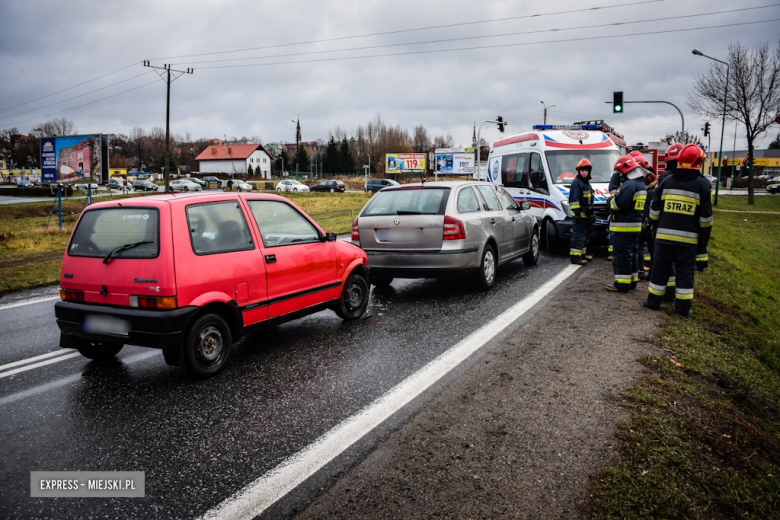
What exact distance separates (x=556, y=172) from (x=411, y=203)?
5.69 meters

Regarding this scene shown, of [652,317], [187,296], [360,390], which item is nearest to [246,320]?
[187,296]

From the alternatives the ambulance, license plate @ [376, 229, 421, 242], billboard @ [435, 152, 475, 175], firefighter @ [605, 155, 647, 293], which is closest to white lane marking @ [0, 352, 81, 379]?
license plate @ [376, 229, 421, 242]

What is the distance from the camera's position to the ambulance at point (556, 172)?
39.3 feet

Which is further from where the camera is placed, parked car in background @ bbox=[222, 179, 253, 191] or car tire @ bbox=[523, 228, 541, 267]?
parked car in background @ bbox=[222, 179, 253, 191]

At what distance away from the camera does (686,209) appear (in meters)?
6.66

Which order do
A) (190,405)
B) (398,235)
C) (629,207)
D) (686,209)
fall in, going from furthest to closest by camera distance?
(629,207) < (398,235) < (686,209) < (190,405)

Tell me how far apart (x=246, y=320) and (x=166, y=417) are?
1278 millimetres

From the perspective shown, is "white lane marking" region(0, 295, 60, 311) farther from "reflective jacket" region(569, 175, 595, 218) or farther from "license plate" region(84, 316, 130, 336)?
"reflective jacket" region(569, 175, 595, 218)

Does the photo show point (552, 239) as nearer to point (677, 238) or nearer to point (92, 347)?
point (677, 238)

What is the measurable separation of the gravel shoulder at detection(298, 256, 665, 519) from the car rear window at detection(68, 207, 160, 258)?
260cm

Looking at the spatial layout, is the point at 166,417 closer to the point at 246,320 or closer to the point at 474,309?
the point at 246,320

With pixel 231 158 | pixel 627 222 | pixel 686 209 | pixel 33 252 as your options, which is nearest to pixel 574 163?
pixel 627 222

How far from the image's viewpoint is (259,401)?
4.26 meters

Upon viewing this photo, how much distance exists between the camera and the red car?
4.51 meters
